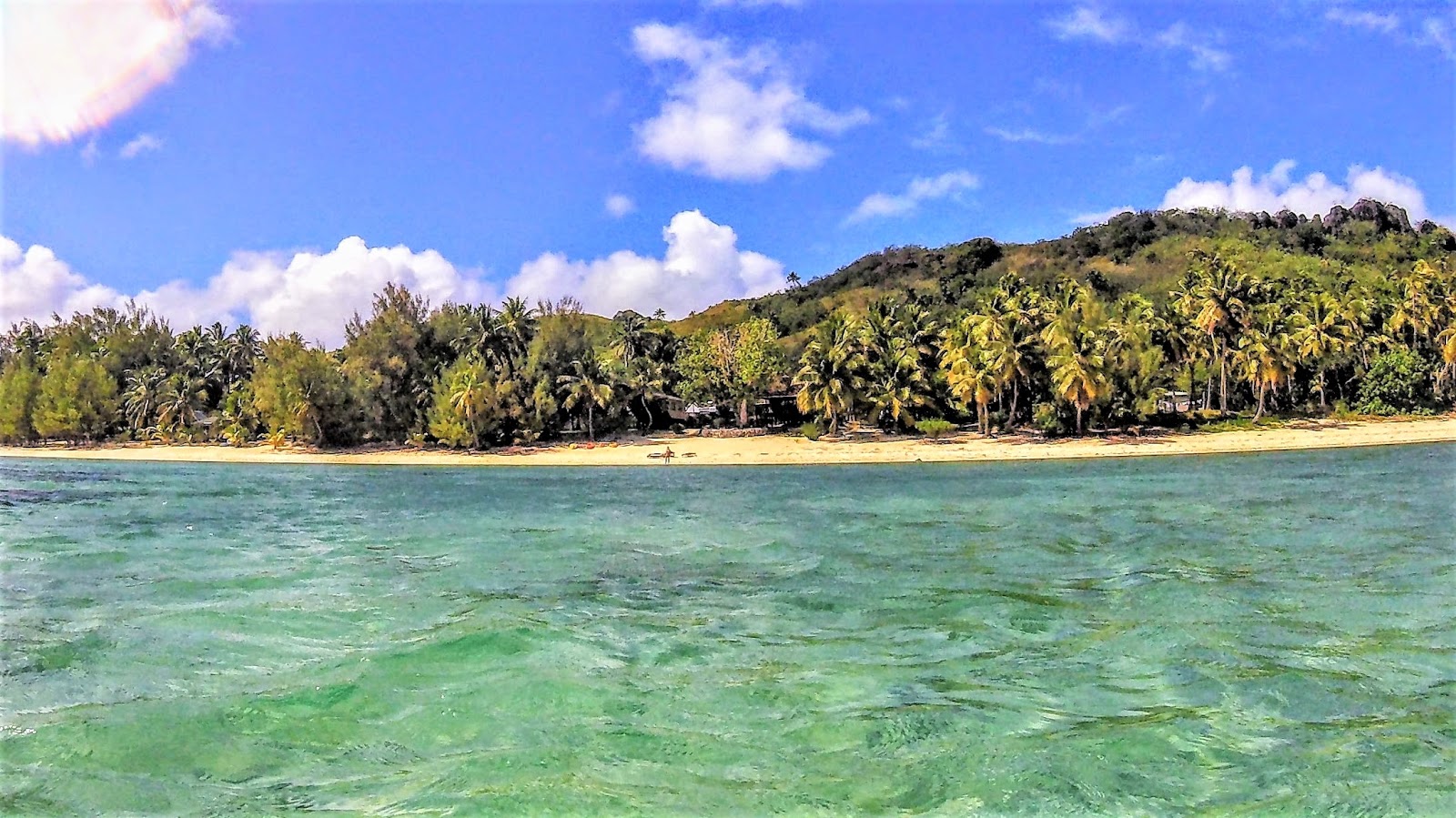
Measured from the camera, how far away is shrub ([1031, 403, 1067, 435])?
205 ft

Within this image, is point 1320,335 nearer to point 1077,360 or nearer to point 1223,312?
point 1223,312

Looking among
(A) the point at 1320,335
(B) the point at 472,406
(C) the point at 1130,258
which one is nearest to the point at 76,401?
(B) the point at 472,406

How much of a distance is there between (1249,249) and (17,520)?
460 feet

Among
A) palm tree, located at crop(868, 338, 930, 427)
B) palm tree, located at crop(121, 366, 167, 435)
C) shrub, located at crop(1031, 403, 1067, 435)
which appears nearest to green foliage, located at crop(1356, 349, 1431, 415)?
shrub, located at crop(1031, 403, 1067, 435)

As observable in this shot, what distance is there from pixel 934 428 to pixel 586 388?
25.1 m

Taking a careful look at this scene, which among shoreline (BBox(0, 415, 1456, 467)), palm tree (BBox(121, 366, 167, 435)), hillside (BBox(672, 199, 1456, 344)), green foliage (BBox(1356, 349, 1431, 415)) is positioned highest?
hillside (BBox(672, 199, 1456, 344))

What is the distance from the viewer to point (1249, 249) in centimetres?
13062

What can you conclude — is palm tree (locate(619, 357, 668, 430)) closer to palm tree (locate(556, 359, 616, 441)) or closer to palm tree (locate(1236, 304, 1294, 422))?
palm tree (locate(556, 359, 616, 441))

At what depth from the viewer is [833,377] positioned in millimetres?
64562

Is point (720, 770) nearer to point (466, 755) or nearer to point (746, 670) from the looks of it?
point (466, 755)

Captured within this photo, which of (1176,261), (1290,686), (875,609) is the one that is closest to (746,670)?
(875,609)

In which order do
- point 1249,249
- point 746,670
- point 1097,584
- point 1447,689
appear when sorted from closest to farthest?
point 1447,689
point 746,670
point 1097,584
point 1249,249

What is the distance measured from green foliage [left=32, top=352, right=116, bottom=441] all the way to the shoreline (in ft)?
56.6

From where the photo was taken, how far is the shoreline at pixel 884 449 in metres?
58.1
